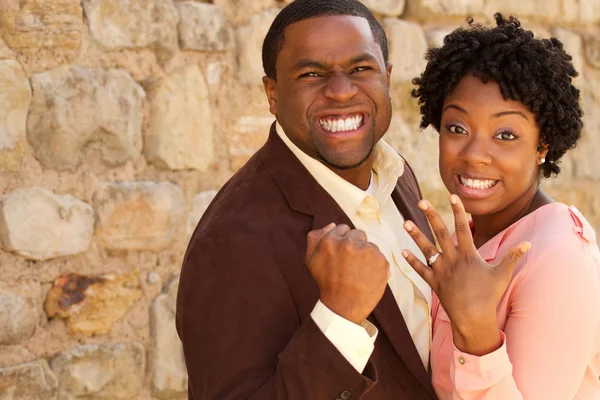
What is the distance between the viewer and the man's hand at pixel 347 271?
173 cm

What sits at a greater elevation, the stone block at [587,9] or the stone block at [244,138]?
the stone block at [587,9]

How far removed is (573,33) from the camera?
4270 millimetres

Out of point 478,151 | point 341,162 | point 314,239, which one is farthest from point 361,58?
point 314,239

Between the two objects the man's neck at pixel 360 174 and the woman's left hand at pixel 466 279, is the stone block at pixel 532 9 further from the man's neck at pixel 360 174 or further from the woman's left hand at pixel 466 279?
the woman's left hand at pixel 466 279

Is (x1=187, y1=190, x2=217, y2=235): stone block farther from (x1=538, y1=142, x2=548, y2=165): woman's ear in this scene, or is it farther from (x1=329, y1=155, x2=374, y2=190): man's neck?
(x1=538, y1=142, x2=548, y2=165): woman's ear

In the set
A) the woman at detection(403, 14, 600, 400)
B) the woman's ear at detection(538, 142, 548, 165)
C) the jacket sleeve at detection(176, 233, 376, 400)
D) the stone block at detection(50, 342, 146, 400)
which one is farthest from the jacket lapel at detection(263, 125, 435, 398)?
the stone block at detection(50, 342, 146, 400)

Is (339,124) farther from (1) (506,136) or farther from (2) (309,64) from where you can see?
(1) (506,136)

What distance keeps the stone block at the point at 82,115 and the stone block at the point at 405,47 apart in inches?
48.1

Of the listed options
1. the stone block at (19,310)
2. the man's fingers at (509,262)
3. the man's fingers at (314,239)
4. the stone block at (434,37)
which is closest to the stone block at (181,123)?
the stone block at (19,310)

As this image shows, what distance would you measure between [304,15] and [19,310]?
1215 mm

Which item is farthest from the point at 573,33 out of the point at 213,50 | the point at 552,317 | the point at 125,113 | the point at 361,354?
the point at 361,354

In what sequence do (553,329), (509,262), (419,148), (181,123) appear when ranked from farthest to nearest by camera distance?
(419,148)
(181,123)
(553,329)
(509,262)

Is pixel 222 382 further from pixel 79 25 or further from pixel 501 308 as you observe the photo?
pixel 79 25

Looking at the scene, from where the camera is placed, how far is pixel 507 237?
2.21 meters
